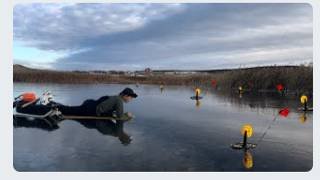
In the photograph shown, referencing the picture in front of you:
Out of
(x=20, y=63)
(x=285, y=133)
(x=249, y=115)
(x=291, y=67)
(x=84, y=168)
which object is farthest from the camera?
(x=249, y=115)

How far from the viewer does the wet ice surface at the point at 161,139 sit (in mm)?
5965

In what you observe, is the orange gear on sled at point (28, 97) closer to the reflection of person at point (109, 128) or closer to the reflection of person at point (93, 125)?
the reflection of person at point (93, 125)

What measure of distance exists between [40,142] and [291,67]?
5074 millimetres

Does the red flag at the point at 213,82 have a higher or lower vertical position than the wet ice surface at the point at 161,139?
higher

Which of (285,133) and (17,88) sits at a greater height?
(17,88)

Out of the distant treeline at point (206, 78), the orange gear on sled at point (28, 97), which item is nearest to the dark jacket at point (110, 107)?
the distant treeline at point (206, 78)

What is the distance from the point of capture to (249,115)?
954cm

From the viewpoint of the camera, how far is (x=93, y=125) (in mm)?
8156

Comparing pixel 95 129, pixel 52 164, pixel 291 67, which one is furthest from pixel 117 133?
pixel 291 67

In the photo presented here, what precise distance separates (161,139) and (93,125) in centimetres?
163

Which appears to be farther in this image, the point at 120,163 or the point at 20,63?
the point at 20,63

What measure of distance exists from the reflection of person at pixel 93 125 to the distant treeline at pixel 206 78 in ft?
2.52

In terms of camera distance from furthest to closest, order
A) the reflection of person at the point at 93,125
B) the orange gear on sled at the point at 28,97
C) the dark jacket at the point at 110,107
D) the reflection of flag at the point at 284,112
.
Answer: the reflection of flag at the point at 284,112
the dark jacket at the point at 110,107
the orange gear on sled at the point at 28,97
the reflection of person at the point at 93,125

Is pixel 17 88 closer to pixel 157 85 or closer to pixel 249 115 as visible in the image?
pixel 157 85
